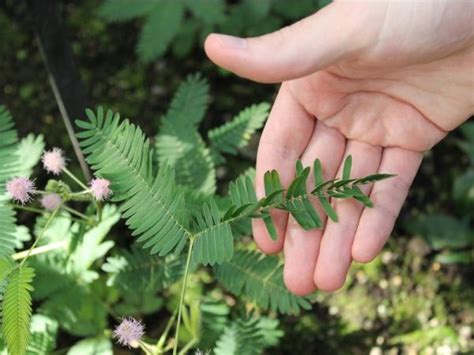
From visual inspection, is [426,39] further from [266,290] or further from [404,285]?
[404,285]

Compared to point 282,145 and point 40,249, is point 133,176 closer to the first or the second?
point 40,249

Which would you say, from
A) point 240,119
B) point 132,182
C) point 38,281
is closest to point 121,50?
point 240,119

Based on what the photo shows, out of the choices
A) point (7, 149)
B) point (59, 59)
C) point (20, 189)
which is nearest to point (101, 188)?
point (20, 189)

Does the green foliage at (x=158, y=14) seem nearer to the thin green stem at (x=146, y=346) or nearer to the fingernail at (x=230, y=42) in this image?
the fingernail at (x=230, y=42)

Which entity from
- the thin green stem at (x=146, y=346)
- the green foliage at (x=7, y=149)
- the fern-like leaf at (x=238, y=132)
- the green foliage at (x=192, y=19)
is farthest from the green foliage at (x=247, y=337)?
the green foliage at (x=192, y=19)

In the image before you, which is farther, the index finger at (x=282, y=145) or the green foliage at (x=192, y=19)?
the green foliage at (x=192, y=19)
